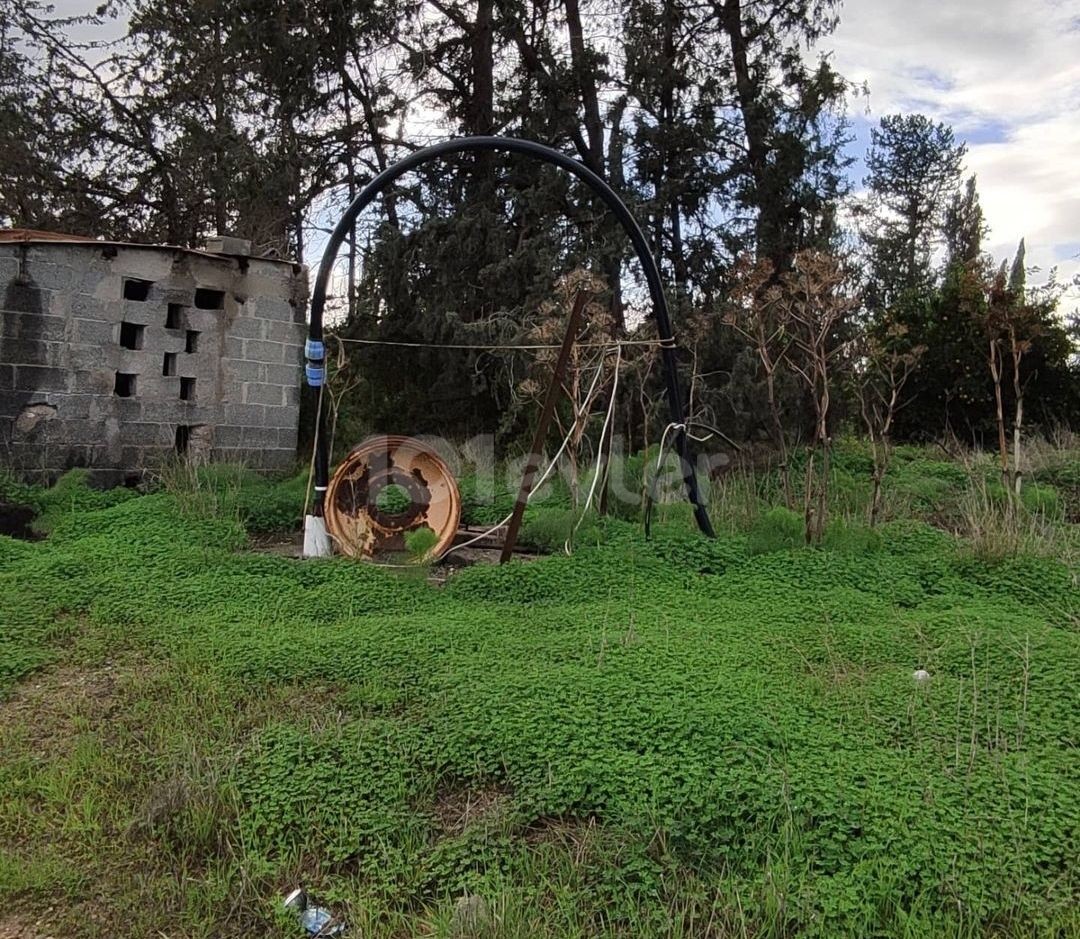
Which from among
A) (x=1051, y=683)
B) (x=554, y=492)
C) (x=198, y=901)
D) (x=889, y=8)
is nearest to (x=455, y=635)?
(x=198, y=901)

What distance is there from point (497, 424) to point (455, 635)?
284 inches

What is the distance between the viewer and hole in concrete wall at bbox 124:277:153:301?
6957 millimetres

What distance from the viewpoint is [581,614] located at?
3.71m

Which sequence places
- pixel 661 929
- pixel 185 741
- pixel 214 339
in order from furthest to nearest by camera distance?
pixel 214 339
pixel 185 741
pixel 661 929

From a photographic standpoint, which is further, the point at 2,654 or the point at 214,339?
the point at 214,339

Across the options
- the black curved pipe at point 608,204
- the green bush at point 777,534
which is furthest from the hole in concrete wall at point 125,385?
the green bush at point 777,534

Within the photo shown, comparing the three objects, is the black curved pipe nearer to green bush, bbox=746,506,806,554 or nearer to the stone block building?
green bush, bbox=746,506,806,554

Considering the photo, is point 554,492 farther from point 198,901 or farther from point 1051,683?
point 198,901

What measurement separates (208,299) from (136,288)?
584 millimetres

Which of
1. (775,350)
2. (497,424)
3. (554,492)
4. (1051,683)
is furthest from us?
(497,424)

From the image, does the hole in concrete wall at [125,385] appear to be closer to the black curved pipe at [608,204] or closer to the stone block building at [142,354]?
the stone block building at [142,354]

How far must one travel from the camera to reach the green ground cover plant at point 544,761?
6.27ft

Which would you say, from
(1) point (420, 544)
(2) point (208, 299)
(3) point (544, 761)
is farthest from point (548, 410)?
(2) point (208, 299)

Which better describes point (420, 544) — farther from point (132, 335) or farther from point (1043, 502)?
point (1043, 502)
